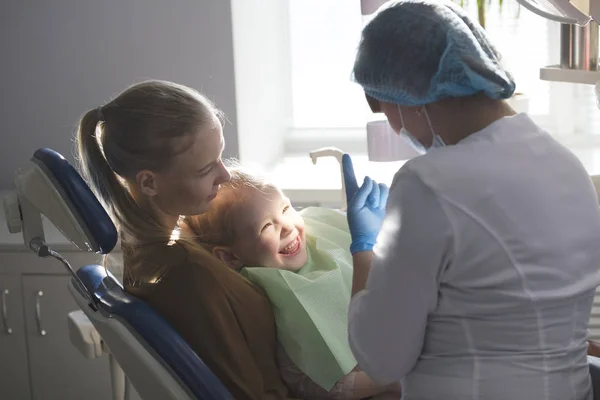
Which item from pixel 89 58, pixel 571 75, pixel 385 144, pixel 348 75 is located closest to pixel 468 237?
pixel 571 75

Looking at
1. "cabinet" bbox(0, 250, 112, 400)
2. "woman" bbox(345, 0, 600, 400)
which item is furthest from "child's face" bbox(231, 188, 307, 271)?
"cabinet" bbox(0, 250, 112, 400)

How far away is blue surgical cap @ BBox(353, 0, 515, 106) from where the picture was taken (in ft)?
4.08

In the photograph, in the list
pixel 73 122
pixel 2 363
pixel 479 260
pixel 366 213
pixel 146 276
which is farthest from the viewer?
pixel 73 122

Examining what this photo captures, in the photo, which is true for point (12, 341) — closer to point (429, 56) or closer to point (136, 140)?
point (136, 140)

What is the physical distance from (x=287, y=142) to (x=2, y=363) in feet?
4.22

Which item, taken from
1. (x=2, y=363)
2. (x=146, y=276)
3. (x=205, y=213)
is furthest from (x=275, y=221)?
(x=2, y=363)

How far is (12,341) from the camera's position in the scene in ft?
9.02

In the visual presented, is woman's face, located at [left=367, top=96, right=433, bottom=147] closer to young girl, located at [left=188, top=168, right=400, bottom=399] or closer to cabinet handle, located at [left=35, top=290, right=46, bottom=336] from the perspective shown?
young girl, located at [left=188, top=168, right=400, bottom=399]

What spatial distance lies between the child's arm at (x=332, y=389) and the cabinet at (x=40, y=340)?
114cm

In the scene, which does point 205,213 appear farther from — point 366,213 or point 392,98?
point 392,98

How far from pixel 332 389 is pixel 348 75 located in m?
1.47

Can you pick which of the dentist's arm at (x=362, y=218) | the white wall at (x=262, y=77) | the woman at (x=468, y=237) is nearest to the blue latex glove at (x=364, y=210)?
the dentist's arm at (x=362, y=218)

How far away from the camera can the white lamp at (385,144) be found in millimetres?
2666

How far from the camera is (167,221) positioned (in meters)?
1.74
